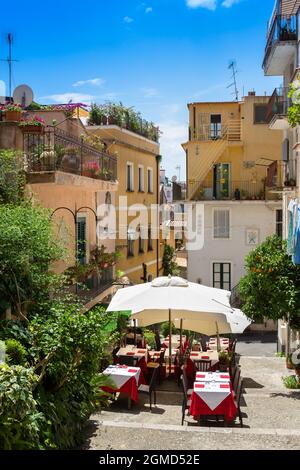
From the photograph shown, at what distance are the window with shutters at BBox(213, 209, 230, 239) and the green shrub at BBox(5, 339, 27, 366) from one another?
89.0 feet

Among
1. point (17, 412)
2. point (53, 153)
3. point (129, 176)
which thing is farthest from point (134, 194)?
point (17, 412)

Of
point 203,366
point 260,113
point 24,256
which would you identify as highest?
point 260,113

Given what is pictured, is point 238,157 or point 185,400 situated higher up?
point 238,157

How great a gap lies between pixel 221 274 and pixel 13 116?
2360cm

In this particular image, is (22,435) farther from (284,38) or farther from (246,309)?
(284,38)

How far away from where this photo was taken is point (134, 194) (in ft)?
113

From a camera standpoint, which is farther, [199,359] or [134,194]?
[134,194]

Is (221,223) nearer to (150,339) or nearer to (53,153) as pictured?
(150,339)

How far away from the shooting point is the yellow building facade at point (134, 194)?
31297 mm

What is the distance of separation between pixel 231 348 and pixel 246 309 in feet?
6.03

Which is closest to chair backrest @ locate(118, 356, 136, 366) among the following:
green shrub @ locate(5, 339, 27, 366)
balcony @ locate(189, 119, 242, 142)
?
green shrub @ locate(5, 339, 27, 366)

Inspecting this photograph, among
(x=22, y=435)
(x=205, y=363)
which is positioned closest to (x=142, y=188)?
(x=205, y=363)

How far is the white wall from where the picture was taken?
35.7 m
